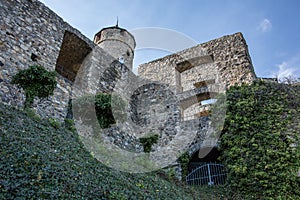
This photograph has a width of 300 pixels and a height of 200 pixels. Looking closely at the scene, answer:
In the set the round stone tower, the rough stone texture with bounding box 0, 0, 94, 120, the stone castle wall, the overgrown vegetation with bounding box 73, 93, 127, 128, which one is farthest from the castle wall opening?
the round stone tower

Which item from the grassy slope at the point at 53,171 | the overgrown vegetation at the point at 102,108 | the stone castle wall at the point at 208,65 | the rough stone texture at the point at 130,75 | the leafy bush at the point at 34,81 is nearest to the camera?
the grassy slope at the point at 53,171

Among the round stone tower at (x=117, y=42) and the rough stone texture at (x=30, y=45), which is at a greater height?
the round stone tower at (x=117, y=42)

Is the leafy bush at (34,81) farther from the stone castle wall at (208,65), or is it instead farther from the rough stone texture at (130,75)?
the stone castle wall at (208,65)

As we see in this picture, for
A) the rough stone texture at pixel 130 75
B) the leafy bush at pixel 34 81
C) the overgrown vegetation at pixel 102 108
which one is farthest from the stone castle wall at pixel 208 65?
the leafy bush at pixel 34 81

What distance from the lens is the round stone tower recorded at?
14562 mm

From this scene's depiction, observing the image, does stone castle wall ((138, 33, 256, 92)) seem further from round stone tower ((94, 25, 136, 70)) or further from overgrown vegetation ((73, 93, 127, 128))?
overgrown vegetation ((73, 93, 127, 128))

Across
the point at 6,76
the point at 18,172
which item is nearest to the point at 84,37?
the point at 6,76

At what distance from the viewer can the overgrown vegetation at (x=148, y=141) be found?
9719mm

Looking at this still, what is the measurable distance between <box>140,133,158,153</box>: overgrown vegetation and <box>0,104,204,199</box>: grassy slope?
3340 millimetres

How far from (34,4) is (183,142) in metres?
6.55

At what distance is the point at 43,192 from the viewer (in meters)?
3.32

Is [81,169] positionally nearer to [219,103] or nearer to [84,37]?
[219,103]

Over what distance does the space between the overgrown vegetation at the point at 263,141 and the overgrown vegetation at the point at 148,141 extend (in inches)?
109

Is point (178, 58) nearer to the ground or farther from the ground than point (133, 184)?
farther from the ground
